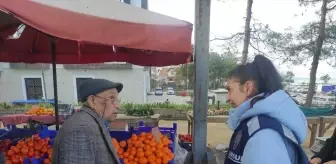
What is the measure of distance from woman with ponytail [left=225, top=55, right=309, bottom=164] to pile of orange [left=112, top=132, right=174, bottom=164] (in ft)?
4.32

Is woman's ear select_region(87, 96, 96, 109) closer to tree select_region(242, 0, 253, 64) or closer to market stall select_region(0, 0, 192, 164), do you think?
market stall select_region(0, 0, 192, 164)

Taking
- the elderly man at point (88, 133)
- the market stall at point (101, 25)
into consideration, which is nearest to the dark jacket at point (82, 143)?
the elderly man at point (88, 133)

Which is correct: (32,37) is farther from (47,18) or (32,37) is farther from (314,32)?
(314,32)

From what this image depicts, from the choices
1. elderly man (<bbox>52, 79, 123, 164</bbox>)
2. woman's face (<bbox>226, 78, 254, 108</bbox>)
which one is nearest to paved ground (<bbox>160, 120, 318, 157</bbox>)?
elderly man (<bbox>52, 79, 123, 164</bbox>)

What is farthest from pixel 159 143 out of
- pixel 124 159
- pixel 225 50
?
pixel 225 50

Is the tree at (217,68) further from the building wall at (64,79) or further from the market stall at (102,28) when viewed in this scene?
the market stall at (102,28)

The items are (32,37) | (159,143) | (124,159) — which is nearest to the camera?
(124,159)

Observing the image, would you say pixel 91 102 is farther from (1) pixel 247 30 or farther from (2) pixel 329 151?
(1) pixel 247 30

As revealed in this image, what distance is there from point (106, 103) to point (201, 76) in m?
1.11

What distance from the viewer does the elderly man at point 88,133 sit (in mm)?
1428

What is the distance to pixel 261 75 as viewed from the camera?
1.20 meters

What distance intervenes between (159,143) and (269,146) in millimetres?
1695

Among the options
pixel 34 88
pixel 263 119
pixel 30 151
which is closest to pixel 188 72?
pixel 34 88

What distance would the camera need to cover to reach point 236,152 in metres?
1.17
